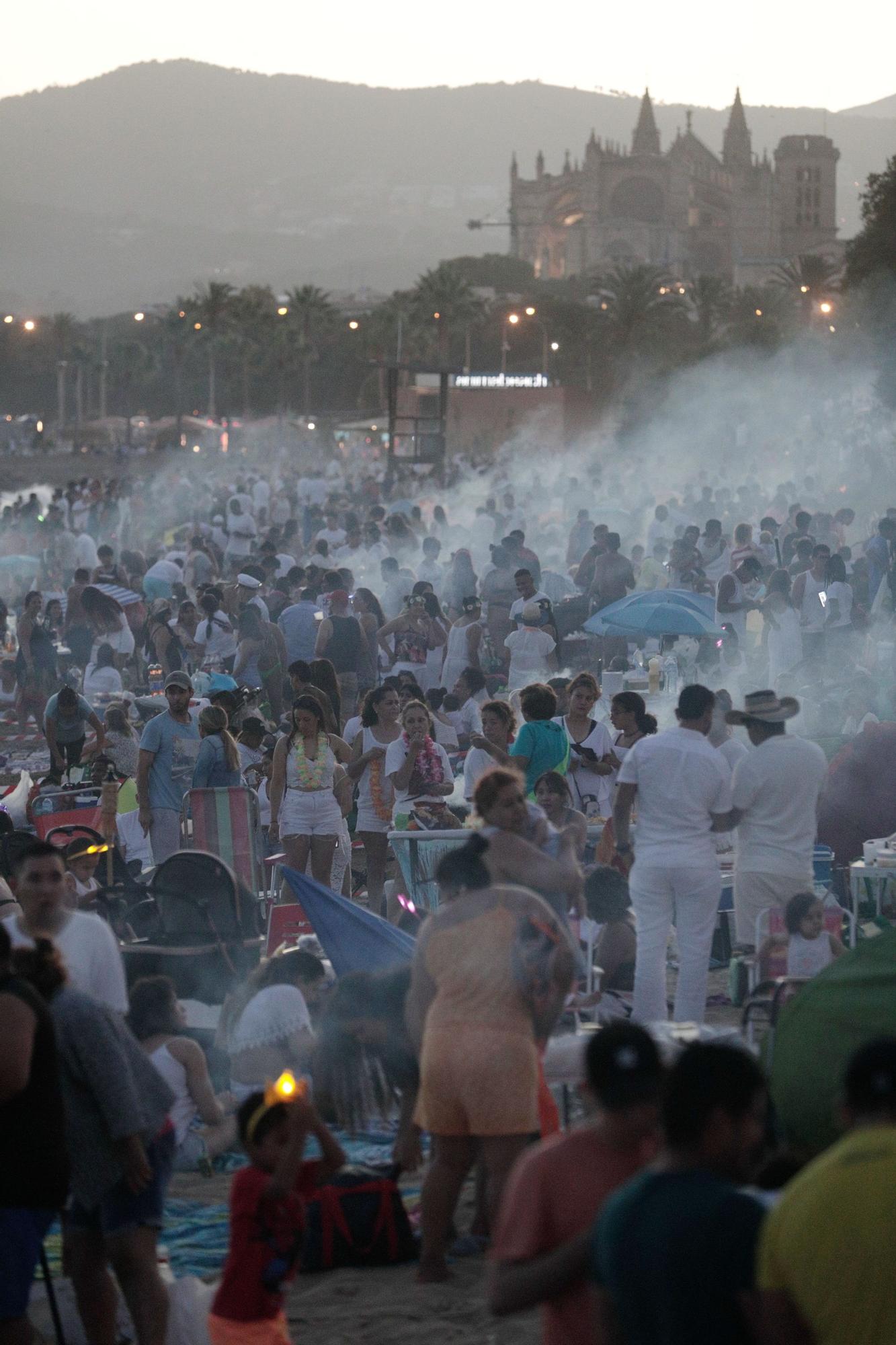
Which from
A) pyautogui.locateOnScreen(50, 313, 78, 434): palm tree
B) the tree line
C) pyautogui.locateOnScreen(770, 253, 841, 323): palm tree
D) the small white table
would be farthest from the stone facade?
the small white table

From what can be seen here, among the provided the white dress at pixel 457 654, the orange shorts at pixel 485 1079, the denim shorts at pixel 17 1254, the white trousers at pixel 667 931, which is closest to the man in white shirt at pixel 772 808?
the white trousers at pixel 667 931

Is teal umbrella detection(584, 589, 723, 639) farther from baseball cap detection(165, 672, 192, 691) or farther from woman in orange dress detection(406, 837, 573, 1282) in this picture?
woman in orange dress detection(406, 837, 573, 1282)

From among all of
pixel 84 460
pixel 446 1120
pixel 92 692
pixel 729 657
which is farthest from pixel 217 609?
pixel 84 460

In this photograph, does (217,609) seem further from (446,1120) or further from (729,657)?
(446,1120)

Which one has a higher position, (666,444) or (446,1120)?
(666,444)

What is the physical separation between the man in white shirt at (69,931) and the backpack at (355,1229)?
114 centimetres

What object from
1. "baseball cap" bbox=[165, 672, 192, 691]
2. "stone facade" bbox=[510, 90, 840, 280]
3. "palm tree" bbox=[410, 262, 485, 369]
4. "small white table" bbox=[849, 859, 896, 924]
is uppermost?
"stone facade" bbox=[510, 90, 840, 280]

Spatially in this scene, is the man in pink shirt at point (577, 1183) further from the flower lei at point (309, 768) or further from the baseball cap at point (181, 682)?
the baseball cap at point (181, 682)

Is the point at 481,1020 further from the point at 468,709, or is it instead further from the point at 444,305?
the point at 444,305

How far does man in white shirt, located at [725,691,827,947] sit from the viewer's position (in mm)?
7074

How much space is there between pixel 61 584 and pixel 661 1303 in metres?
21.9

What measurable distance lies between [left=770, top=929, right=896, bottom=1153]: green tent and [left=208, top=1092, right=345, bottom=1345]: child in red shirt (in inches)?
49.0

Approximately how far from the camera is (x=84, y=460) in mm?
86812

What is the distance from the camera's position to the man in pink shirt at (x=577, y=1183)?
128 inches
